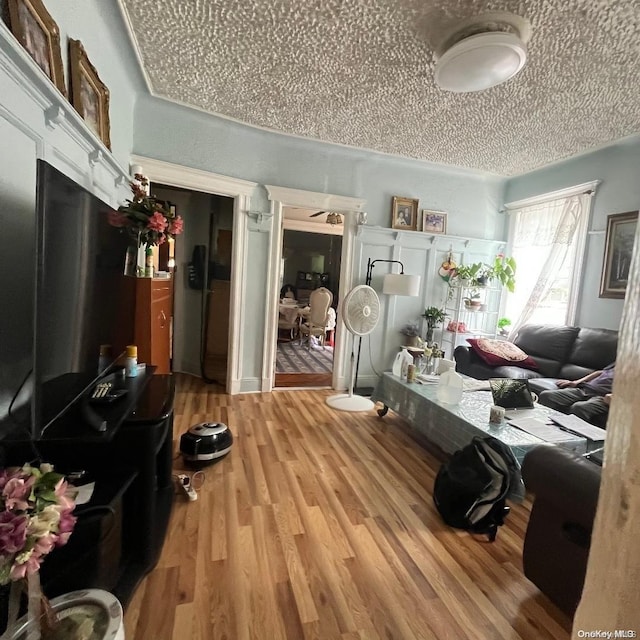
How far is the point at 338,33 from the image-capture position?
1984 mm

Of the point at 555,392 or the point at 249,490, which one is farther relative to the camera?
the point at 555,392

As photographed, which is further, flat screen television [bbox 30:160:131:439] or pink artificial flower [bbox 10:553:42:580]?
flat screen television [bbox 30:160:131:439]

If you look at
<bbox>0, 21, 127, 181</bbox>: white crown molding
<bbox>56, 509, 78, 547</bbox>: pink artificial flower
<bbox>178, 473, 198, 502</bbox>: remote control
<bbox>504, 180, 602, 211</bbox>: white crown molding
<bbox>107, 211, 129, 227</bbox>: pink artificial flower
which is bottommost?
<bbox>178, 473, 198, 502</bbox>: remote control

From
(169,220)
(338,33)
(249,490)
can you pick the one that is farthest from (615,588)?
(338,33)

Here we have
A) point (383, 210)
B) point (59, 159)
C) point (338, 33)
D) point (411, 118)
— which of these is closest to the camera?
point (59, 159)

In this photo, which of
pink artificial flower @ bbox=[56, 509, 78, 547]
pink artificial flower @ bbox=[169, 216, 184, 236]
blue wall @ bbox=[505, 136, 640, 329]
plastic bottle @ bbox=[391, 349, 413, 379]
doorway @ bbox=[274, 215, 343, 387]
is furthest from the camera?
doorway @ bbox=[274, 215, 343, 387]

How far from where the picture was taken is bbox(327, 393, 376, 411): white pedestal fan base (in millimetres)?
3369

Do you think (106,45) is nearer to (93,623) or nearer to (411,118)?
(411,118)

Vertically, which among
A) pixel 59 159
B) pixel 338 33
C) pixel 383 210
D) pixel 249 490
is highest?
pixel 338 33

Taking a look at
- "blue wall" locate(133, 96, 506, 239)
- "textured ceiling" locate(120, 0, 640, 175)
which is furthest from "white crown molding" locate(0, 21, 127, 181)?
"blue wall" locate(133, 96, 506, 239)

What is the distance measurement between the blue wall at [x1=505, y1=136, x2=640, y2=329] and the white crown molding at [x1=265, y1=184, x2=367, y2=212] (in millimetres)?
2258

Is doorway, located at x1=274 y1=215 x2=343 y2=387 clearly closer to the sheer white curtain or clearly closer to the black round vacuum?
the black round vacuum

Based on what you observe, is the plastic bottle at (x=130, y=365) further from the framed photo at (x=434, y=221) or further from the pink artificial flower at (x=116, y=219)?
the framed photo at (x=434, y=221)

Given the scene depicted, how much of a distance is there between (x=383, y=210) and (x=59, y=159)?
10.7 feet
